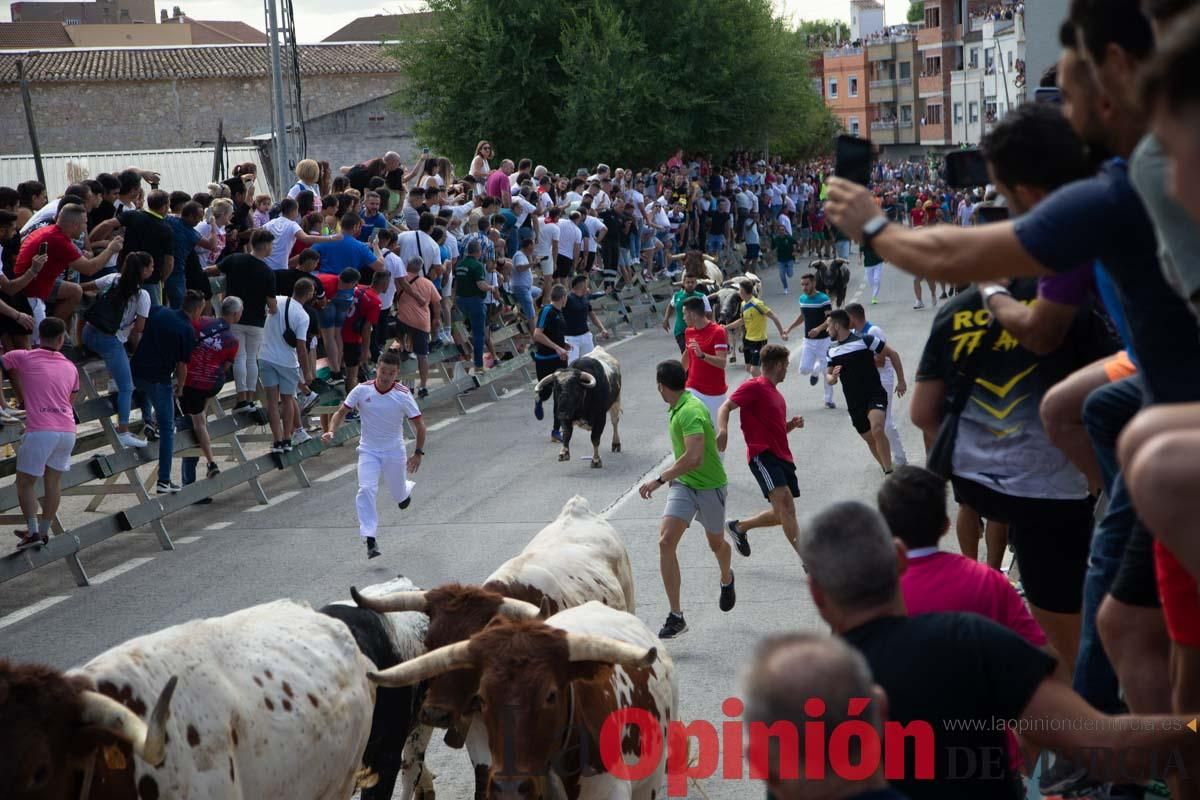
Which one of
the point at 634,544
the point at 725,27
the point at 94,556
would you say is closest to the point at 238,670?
the point at 634,544

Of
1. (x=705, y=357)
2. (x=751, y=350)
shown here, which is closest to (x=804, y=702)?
(x=705, y=357)

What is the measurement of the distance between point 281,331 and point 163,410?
215 centimetres

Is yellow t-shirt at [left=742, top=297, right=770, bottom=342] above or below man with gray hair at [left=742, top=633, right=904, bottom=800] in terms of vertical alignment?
below

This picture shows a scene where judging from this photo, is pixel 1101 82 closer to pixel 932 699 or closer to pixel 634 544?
pixel 932 699

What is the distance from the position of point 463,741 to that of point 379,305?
13.1 m

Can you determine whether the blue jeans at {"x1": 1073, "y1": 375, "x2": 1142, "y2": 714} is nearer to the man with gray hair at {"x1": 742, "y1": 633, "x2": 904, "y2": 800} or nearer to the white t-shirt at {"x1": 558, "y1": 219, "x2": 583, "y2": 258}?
the man with gray hair at {"x1": 742, "y1": 633, "x2": 904, "y2": 800}

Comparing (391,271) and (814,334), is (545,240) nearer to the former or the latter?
(391,271)

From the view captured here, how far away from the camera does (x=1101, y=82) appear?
11.8 ft

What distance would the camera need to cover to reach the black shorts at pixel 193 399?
51.6ft

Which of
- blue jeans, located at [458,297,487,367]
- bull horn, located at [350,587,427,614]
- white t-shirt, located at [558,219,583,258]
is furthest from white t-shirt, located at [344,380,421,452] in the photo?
white t-shirt, located at [558,219,583,258]

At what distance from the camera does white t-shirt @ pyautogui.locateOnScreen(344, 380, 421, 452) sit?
45.6 ft

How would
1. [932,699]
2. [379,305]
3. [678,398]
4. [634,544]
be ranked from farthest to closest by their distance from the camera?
1. [379,305]
2. [634,544]
3. [678,398]
4. [932,699]

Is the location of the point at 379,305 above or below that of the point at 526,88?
below

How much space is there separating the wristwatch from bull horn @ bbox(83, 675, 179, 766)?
317 centimetres
